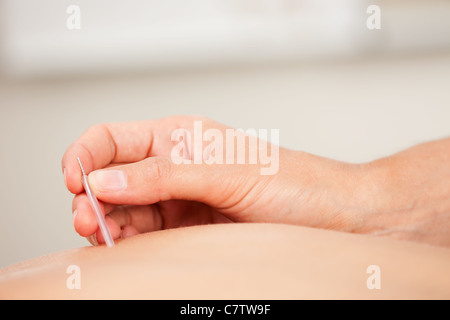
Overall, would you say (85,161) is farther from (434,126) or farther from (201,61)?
(434,126)

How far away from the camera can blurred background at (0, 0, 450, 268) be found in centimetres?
164

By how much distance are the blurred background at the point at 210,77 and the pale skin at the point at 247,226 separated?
0.76 meters

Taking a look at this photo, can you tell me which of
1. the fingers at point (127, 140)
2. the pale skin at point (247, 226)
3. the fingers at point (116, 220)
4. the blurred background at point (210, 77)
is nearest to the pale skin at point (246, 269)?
the pale skin at point (247, 226)

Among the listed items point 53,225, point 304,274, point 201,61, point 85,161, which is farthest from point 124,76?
point 304,274

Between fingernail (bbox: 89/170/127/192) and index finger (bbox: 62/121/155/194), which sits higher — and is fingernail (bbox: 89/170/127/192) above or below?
below

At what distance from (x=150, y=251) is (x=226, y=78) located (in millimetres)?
1260

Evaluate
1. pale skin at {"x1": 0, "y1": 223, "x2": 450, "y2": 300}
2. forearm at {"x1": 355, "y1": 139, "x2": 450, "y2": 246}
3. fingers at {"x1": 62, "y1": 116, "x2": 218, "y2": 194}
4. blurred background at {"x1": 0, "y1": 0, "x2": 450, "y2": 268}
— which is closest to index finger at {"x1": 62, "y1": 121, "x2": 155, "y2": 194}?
fingers at {"x1": 62, "y1": 116, "x2": 218, "y2": 194}

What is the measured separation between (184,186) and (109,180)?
11 centimetres

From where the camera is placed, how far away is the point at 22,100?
1773 mm

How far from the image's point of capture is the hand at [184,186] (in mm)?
769

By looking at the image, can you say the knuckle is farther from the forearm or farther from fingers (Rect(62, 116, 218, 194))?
the forearm

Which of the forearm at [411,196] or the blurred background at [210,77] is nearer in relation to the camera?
the forearm at [411,196]

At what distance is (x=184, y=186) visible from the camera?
0.79 meters

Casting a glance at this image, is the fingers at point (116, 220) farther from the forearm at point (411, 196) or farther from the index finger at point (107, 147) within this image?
the forearm at point (411, 196)
